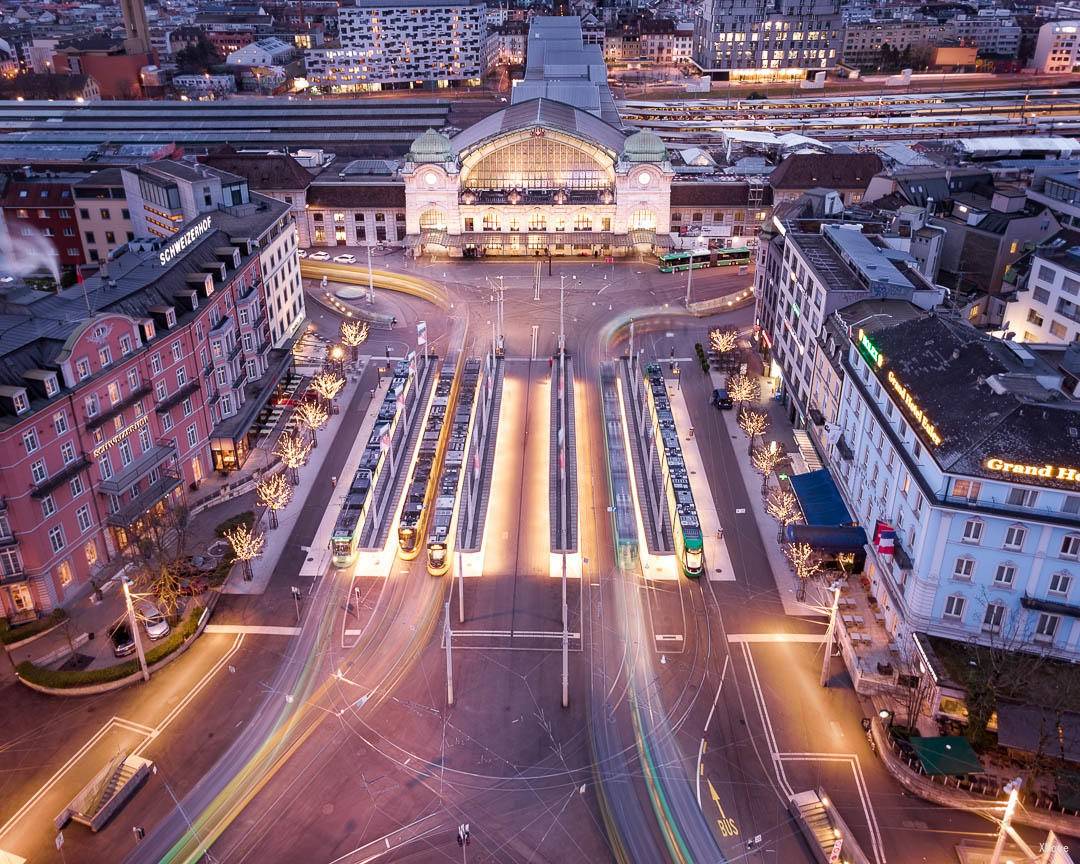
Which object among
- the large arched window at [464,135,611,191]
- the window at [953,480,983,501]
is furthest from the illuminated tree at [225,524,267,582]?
the large arched window at [464,135,611,191]

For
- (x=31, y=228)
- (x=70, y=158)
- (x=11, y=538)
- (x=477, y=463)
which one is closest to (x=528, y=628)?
(x=477, y=463)

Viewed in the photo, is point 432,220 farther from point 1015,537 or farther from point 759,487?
point 1015,537

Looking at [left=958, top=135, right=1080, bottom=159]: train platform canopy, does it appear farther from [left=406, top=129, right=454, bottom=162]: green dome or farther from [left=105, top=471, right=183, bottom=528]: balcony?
[left=105, top=471, right=183, bottom=528]: balcony

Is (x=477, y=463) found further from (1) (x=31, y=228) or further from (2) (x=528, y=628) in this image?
(1) (x=31, y=228)

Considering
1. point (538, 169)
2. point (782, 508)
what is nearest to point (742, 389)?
point (782, 508)

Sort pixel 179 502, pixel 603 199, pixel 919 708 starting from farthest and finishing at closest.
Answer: pixel 603 199 → pixel 179 502 → pixel 919 708

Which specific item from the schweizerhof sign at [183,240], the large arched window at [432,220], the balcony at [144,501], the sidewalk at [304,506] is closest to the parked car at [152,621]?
the sidewalk at [304,506]
